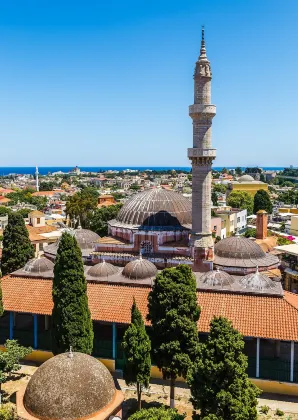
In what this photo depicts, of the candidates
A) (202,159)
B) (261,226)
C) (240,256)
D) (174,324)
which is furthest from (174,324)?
(261,226)

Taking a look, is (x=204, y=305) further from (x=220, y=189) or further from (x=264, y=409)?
(x=220, y=189)

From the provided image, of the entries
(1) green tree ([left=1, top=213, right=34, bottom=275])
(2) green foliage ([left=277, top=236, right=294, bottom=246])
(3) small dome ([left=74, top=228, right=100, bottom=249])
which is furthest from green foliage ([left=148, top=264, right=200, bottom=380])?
(2) green foliage ([left=277, top=236, right=294, bottom=246])

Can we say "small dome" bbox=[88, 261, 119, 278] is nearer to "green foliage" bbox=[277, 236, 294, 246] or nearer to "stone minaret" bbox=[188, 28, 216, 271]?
"stone minaret" bbox=[188, 28, 216, 271]

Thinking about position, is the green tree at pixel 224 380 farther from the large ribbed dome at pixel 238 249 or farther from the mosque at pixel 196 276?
the large ribbed dome at pixel 238 249

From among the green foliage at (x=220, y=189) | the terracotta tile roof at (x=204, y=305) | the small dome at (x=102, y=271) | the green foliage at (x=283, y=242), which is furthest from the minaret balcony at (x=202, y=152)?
the green foliage at (x=220, y=189)

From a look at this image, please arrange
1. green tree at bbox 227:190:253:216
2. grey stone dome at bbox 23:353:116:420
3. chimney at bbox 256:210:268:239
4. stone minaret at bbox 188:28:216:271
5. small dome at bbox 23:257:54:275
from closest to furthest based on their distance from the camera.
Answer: grey stone dome at bbox 23:353:116:420 < small dome at bbox 23:257:54:275 < stone minaret at bbox 188:28:216:271 < chimney at bbox 256:210:268:239 < green tree at bbox 227:190:253:216

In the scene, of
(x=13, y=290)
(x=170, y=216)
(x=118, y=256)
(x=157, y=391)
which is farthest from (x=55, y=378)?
(x=170, y=216)
